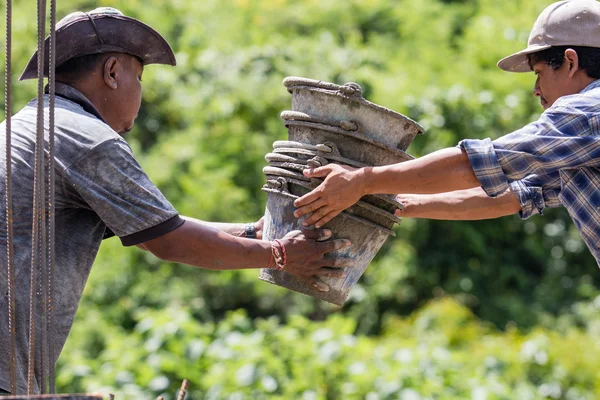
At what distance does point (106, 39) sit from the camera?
2875mm

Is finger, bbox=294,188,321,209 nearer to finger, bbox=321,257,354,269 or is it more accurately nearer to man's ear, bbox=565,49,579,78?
finger, bbox=321,257,354,269

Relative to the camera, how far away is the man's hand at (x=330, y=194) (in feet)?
9.47

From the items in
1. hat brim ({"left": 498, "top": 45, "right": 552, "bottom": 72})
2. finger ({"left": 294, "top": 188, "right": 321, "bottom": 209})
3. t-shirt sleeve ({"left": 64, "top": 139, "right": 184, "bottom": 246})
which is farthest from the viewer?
hat brim ({"left": 498, "top": 45, "right": 552, "bottom": 72})

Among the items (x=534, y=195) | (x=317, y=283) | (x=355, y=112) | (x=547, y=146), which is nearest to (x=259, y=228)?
(x=317, y=283)

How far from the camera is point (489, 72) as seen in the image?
9547 millimetres

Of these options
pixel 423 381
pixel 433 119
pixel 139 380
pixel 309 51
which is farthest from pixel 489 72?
pixel 139 380

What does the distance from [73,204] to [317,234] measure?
78 centimetres

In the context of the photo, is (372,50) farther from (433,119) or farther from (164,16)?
(164,16)

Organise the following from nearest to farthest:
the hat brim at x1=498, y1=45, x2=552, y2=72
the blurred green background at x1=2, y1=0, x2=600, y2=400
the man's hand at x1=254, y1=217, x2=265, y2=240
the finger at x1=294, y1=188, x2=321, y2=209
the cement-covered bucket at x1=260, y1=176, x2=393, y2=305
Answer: the finger at x1=294, y1=188, x2=321, y2=209
the cement-covered bucket at x1=260, y1=176, x2=393, y2=305
the hat brim at x1=498, y1=45, x2=552, y2=72
the man's hand at x1=254, y1=217, x2=265, y2=240
the blurred green background at x1=2, y1=0, x2=600, y2=400

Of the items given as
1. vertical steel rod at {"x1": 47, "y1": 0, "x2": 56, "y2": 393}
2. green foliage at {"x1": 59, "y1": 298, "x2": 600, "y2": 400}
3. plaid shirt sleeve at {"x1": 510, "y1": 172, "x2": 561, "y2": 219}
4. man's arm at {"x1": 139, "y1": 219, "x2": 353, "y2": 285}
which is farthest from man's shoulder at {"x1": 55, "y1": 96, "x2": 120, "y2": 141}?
green foliage at {"x1": 59, "y1": 298, "x2": 600, "y2": 400}

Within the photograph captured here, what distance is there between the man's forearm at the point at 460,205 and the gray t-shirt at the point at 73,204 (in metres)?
1.15

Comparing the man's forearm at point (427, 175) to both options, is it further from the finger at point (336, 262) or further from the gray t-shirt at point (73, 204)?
the gray t-shirt at point (73, 204)

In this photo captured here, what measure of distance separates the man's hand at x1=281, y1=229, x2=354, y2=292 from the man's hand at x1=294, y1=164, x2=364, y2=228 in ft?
0.14

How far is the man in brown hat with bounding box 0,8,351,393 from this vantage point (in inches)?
103
